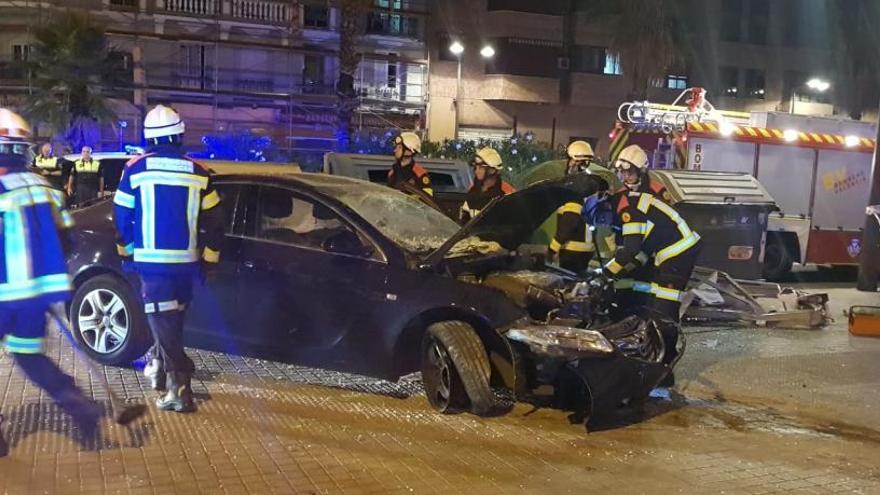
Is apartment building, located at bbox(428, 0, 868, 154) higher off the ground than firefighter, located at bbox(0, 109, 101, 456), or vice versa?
apartment building, located at bbox(428, 0, 868, 154)

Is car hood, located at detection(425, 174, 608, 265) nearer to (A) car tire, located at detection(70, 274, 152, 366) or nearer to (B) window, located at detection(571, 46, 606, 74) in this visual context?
(A) car tire, located at detection(70, 274, 152, 366)

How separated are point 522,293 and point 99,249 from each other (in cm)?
308

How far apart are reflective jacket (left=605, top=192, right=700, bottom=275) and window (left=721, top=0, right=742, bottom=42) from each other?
33215 mm

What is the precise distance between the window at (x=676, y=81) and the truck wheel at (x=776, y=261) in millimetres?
24106

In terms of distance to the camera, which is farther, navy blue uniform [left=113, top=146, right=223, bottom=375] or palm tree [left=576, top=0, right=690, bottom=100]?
palm tree [left=576, top=0, right=690, bottom=100]

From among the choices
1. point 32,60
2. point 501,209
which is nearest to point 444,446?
point 501,209

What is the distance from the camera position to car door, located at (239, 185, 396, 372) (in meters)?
5.53

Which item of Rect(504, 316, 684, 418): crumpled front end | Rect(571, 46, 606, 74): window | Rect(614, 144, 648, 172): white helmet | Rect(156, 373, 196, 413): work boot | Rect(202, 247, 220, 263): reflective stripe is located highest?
Rect(571, 46, 606, 74): window

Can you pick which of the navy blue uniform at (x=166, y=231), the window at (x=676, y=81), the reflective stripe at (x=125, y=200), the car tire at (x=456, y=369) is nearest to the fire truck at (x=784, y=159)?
the car tire at (x=456, y=369)

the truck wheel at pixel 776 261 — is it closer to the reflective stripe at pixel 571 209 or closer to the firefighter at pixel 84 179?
the reflective stripe at pixel 571 209

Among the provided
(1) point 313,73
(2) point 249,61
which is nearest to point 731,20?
(1) point 313,73

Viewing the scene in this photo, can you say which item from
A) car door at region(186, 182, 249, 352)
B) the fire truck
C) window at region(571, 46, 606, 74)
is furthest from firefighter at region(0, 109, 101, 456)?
window at region(571, 46, 606, 74)

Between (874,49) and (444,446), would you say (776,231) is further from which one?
(874,49)

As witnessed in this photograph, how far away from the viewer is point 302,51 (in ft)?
105
